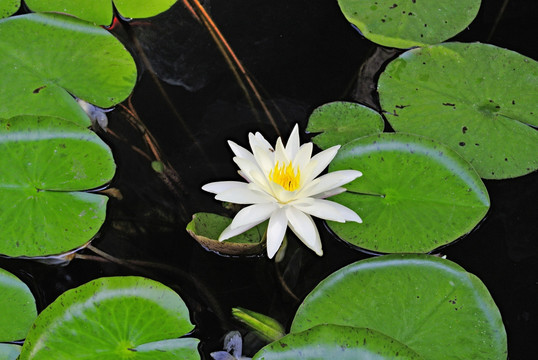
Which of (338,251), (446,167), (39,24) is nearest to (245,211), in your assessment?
(338,251)

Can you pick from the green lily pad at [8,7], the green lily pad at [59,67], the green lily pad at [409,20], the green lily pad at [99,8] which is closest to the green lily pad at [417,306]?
the green lily pad at [409,20]

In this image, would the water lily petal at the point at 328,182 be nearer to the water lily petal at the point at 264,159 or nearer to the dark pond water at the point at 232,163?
the water lily petal at the point at 264,159

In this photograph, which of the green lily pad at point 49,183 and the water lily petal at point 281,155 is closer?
the water lily petal at point 281,155

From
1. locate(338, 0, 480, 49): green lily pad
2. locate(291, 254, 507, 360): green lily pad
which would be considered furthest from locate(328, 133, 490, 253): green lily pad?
locate(338, 0, 480, 49): green lily pad

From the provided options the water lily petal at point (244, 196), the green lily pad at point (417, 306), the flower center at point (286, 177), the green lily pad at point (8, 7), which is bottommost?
the green lily pad at point (417, 306)

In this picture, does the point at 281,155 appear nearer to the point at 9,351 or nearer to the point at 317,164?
the point at 317,164

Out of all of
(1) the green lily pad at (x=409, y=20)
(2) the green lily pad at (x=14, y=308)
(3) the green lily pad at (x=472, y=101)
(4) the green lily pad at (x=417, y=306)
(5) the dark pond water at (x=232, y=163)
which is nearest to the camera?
(4) the green lily pad at (x=417, y=306)

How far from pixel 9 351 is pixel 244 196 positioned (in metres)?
1.03

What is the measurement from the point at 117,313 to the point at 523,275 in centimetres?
165

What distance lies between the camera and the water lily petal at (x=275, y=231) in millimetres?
1877

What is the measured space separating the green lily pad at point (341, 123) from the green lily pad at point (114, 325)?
1.00 m

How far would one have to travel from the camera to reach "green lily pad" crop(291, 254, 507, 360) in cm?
179

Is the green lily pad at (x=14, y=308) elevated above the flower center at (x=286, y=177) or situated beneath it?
situated beneath

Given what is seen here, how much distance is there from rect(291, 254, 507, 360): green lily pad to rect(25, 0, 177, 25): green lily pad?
5.92 ft
